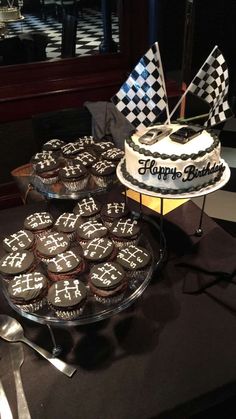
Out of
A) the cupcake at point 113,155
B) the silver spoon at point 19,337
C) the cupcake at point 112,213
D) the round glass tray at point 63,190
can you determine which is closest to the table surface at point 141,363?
the silver spoon at point 19,337

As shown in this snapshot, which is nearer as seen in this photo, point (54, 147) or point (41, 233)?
point (41, 233)

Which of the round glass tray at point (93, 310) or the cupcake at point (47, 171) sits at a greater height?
the cupcake at point (47, 171)

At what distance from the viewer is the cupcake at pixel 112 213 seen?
1.28 m

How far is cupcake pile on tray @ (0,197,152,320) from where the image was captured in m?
0.97

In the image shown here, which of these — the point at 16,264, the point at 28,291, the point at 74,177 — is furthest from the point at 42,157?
the point at 28,291

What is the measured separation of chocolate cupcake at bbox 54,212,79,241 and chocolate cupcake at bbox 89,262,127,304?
0.23m

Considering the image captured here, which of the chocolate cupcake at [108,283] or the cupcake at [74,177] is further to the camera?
the cupcake at [74,177]

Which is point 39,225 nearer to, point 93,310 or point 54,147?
point 93,310

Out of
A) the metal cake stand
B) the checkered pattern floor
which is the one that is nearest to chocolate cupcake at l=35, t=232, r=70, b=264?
the metal cake stand

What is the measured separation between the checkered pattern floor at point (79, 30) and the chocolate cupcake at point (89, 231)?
1.99 metres

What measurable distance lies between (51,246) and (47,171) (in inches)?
17.3

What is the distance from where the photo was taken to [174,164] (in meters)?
1.10

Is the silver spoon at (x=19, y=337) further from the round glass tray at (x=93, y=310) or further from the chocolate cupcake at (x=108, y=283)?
the chocolate cupcake at (x=108, y=283)

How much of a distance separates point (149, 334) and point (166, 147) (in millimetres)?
552
